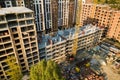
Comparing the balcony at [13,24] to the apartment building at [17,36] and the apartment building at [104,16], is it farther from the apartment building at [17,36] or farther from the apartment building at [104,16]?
the apartment building at [104,16]

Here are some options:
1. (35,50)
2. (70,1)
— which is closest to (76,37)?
(35,50)

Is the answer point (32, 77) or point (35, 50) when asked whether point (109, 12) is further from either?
point (32, 77)

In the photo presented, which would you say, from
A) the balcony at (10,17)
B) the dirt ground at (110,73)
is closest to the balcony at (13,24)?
the balcony at (10,17)

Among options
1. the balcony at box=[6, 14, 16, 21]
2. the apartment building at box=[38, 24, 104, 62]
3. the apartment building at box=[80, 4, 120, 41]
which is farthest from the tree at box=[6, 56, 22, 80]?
the apartment building at box=[80, 4, 120, 41]

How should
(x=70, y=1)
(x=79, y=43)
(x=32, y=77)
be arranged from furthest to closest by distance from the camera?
1. (x=70, y=1)
2. (x=79, y=43)
3. (x=32, y=77)

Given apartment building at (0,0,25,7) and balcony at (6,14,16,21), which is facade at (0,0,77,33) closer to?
apartment building at (0,0,25,7)

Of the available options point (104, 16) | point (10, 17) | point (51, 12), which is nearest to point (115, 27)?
point (104, 16)

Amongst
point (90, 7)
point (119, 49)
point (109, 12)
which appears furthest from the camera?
point (90, 7)
